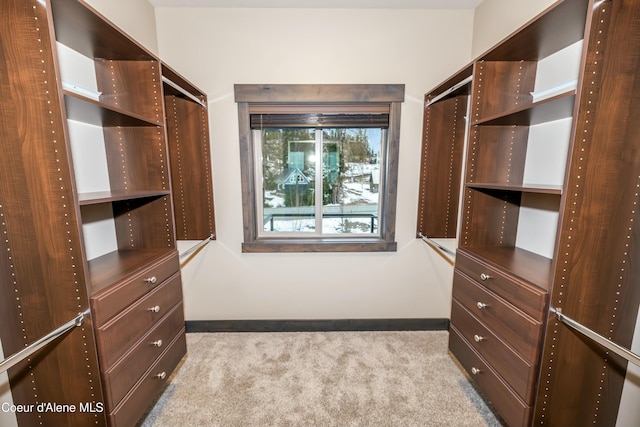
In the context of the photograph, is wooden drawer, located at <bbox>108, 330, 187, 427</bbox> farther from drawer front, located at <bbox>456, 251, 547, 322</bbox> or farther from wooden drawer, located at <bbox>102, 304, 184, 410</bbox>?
drawer front, located at <bbox>456, 251, 547, 322</bbox>

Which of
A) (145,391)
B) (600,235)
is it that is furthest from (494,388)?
(145,391)

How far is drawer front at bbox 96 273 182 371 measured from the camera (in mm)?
1098

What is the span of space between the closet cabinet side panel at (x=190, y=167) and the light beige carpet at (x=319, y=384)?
1033mm

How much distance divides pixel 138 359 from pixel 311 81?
2145 mm

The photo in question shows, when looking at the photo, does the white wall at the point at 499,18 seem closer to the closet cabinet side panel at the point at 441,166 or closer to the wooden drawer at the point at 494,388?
the closet cabinet side panel at the point at 441,166

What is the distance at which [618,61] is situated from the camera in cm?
93

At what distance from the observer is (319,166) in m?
2.26

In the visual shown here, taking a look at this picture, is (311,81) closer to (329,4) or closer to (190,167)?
(329,4)

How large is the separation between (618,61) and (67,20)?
2.26 m

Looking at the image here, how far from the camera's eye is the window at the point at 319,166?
206 cm

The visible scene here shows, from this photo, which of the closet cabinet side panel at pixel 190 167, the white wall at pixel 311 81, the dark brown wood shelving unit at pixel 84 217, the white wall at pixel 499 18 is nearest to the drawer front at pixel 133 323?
the dark brown wood shelving unit at pixel 84 217

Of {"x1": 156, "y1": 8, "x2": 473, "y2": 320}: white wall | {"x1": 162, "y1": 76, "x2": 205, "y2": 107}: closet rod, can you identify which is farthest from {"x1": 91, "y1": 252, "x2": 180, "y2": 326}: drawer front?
{"x1": 162, "y1": 76, "x2": 205, "y2": 107}: closet rod

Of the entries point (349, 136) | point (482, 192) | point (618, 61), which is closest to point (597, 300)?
point (482, 192)

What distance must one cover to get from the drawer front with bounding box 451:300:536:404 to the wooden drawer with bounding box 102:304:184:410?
183 centimetres
